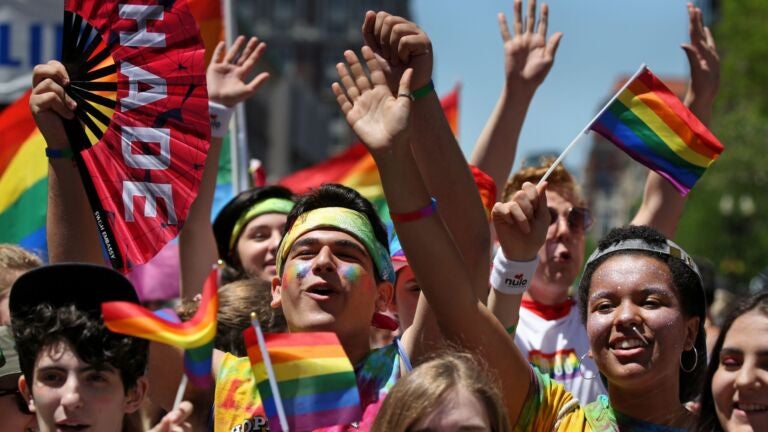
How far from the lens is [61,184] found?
4152 millimetres

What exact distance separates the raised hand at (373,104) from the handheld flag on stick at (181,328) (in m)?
0.68

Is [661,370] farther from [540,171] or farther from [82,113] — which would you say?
[82,113]

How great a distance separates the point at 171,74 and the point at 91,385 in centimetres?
148

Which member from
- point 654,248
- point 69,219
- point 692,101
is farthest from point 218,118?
point 654,248

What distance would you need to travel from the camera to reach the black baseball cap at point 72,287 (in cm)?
321

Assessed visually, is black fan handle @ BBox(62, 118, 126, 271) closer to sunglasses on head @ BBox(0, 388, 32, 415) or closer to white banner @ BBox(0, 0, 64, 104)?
sunglasses on head @ BBox(0, 388, 32, 415)

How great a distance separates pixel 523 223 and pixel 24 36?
627cm

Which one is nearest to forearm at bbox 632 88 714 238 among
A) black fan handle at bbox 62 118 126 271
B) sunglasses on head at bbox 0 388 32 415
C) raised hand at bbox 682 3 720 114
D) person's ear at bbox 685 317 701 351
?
raised hand at bbox 682 3 720 114

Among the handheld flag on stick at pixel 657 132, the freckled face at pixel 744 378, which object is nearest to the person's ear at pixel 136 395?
the freckled face at pixel 744 378

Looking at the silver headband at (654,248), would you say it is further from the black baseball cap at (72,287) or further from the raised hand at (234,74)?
the raised hand at (234,74)

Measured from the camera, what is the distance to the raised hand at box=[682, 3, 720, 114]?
209 inches

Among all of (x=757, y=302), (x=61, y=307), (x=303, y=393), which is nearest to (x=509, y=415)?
(x=303, y=393)

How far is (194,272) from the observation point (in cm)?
505

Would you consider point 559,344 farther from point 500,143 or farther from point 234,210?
point 234,210
